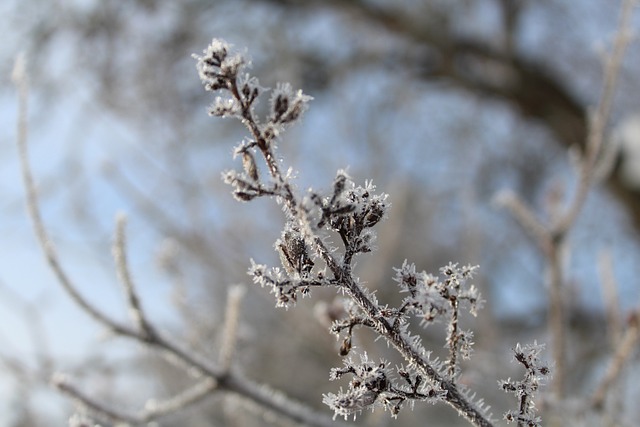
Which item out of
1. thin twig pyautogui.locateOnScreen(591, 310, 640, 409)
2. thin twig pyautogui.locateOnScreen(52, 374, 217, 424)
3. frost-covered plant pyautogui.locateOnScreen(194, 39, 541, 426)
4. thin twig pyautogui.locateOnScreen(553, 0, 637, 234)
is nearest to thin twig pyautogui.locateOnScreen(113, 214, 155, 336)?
thin twig pyautogui.locateOnScreen(52, 374, 217, 424)

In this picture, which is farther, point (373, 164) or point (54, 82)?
point (54, 82)

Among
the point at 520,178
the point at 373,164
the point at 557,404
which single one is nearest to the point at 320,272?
the point at 557,404

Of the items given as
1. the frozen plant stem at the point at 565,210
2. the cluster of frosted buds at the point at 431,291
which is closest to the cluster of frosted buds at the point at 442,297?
the cluster of frosted buds at the point at 431,291

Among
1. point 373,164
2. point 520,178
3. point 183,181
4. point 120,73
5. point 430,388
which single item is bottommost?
point 430,388

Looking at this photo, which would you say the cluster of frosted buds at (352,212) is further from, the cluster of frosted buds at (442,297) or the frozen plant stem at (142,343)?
the frozen plant stem at (142,343)

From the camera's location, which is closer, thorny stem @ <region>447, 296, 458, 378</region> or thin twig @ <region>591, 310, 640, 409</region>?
thorny stem @ <region>447, 296, 458, 378</region>

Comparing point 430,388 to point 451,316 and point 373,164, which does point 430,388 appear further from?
point 373,164

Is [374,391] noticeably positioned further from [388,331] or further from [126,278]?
[126,278]

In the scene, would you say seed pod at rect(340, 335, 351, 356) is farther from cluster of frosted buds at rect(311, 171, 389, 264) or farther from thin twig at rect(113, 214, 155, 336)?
thin twig at rect(113, 214, 155, 336)
